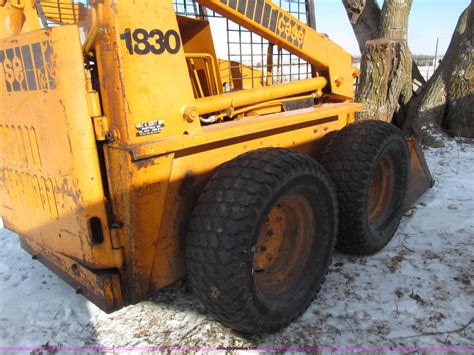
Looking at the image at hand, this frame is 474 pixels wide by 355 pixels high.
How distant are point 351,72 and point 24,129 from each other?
265cm

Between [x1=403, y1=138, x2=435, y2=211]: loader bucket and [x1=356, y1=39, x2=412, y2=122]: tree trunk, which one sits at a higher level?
[x1=356, y1=39, x2=412, y2=122]: tree trunk

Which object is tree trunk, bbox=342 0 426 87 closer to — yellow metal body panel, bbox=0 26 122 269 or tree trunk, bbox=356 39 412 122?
tree trunk, bbox=356 39 412 122

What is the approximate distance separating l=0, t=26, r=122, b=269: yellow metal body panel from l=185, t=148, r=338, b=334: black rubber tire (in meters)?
0.47

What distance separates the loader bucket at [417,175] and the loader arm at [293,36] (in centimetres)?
115

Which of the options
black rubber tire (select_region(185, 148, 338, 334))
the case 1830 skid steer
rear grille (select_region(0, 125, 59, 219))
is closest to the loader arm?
the case 1830 skid steer

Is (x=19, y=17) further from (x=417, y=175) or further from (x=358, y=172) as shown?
(x=417, y=175)

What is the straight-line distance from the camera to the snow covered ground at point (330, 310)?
7.73ft

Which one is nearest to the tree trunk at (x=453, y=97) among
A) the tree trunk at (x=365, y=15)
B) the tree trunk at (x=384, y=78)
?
the tree trunk at (x=384, y=78)

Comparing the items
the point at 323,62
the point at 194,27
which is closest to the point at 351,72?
the point at 323,62

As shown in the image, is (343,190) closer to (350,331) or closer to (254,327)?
(350,331)

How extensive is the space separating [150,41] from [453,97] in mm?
5752

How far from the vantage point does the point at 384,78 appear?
6.15m

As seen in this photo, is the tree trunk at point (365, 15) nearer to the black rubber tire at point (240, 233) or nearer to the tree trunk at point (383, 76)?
the tree trunk at point (383, 76)

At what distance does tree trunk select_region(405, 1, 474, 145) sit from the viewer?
6184 mm
